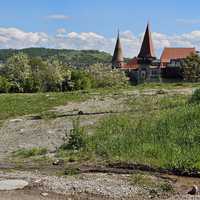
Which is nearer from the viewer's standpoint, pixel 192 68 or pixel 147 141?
pixel 147 141

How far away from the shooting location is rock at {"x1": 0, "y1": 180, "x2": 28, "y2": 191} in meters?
6.13

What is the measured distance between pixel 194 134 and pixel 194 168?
6.36 ft

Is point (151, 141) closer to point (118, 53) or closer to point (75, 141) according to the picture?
point (75, 141)

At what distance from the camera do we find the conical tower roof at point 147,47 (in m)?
97.2

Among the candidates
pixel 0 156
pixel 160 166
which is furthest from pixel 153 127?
pixel 0 156

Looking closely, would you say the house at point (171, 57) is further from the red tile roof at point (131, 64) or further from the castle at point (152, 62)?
the red tile roof at point (131, 64)

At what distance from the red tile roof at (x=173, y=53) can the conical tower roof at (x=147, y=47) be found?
501 centimetres

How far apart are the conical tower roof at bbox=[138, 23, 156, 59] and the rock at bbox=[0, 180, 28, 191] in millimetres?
92164

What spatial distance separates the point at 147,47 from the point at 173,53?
10280 millimetres

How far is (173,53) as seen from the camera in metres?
105

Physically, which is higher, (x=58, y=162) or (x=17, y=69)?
(x=58, y=162)

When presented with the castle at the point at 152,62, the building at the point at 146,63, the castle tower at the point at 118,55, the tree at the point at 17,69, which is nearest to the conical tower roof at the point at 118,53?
the castle tower at the point at 118,55

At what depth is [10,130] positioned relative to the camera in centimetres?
1182

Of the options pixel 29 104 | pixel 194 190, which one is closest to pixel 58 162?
pixel 194 190
